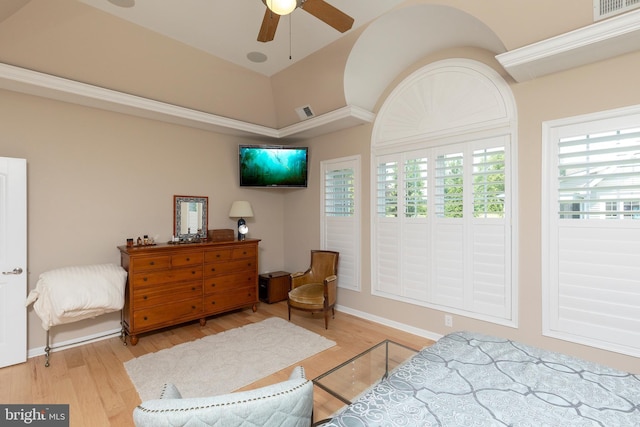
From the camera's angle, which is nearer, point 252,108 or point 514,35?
point 514,35

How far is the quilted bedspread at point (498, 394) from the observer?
1.17 metres

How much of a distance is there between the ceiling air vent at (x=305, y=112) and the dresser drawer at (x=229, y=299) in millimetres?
2661

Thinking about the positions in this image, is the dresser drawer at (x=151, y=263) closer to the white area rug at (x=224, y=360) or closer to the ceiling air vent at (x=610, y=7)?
the white area rug at (x=224, y=360)

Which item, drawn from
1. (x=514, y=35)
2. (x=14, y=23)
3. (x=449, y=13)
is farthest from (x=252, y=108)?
(x=514, y=35)

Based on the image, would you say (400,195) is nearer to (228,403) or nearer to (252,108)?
(252,108)

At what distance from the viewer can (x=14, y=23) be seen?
2.54 meters

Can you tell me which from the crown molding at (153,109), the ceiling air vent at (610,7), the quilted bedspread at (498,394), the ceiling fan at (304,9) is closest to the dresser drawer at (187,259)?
Result: the crown molding at (153,109)

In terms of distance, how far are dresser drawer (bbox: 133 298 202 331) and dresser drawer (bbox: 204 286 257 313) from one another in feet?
0.44

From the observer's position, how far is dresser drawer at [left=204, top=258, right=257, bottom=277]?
389cm

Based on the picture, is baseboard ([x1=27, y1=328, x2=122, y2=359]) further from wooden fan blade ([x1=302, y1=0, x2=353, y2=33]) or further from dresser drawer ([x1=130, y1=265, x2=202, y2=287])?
wooden fan blade ([x1=302, y1=0, x2=353, y2=33])

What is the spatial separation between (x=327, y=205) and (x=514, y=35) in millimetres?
3013

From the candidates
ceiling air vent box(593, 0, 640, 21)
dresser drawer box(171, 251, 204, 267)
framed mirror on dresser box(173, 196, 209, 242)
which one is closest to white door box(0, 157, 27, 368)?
dresser drawer box(171, 251, 204, 267)

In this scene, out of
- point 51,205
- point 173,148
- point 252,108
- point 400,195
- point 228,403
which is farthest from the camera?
point 252,108

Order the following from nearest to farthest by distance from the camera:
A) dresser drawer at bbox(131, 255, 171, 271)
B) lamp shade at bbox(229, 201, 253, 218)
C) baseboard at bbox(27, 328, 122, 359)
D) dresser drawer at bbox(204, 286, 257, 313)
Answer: baseboard at bbox(27, 328, 122, 359) → dresser drawer at bbox(131, 255, 171, 271) → dresser drawer at bbox(204, 286, 257, 313) → lamp shade at bbox(229, 201, 253, 218)
